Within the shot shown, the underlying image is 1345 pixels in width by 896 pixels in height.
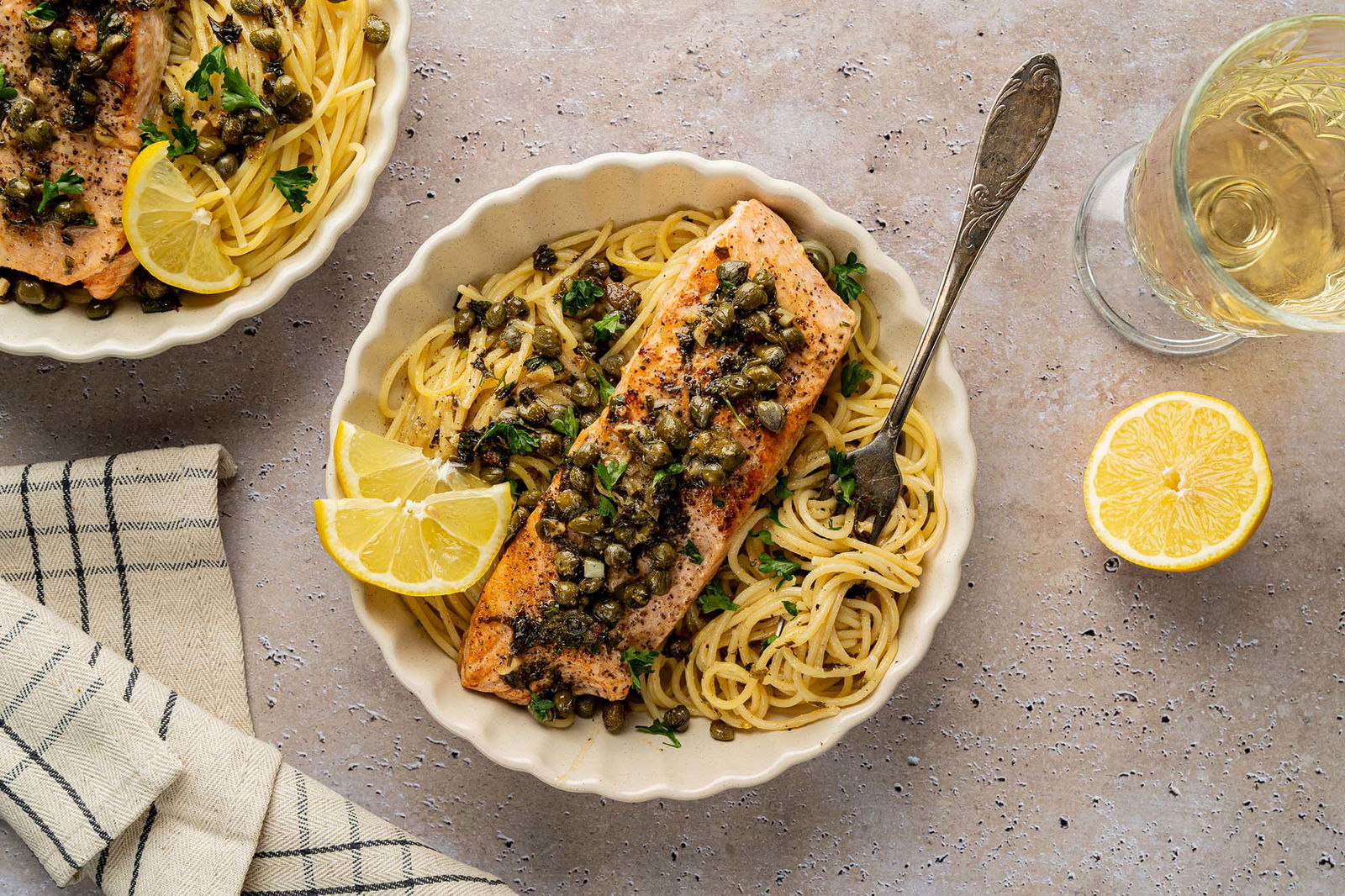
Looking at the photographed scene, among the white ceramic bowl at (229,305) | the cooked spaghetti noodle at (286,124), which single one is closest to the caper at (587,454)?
the white ceramic bowl at (229,305)

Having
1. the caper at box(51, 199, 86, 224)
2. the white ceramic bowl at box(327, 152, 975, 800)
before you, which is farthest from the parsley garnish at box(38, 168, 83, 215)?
the white ceramic bowl at box(327, 152, 975, 800)

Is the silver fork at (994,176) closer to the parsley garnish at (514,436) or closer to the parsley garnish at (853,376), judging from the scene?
the parsley garnish at (853,376)

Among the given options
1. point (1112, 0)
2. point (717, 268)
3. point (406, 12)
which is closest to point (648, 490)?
point (717, 268)

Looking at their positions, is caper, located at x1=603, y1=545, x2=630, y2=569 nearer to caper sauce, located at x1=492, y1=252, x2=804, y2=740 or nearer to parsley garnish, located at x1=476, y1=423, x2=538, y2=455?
caper sauce, located at x1=492, y1=252, x2=804, y2=740

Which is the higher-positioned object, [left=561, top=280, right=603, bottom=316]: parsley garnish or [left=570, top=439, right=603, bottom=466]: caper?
[left=561, top=280, right=603, bottom=316]: parsley garnish

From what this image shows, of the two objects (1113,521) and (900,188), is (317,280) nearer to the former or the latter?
(900,188)

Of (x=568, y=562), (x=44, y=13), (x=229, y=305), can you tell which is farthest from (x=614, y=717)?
(x=44, y=13)
